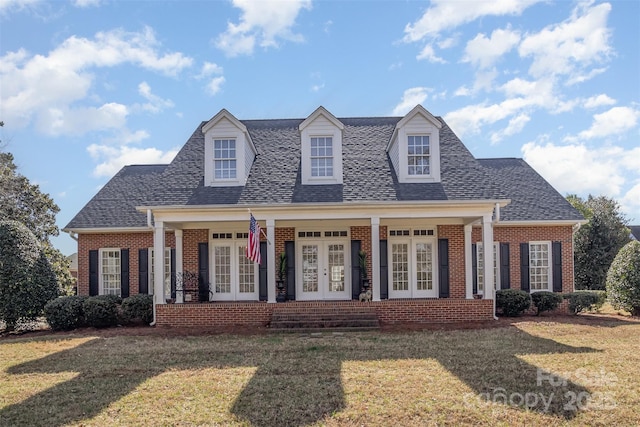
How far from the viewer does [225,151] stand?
1547 cm

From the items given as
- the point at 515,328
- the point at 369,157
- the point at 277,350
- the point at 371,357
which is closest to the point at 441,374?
the point at 371,357

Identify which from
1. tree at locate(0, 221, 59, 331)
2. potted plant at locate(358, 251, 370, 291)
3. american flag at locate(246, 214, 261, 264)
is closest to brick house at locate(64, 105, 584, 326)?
potted plant at locate(358, 251, 370, 291)

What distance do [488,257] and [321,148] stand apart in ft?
20.2

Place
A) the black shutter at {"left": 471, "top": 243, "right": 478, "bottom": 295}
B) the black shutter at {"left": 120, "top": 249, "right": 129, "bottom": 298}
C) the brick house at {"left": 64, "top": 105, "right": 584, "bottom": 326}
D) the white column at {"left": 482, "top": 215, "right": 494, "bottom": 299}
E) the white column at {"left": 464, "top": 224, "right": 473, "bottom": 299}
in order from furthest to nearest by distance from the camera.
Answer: the black shutter at {"left": 120, "top": 249, "right": 129, "bottom": 298} → the black shutter at {"left": 471, "top": 243, "right": 478, "bottom": 295} → the white column at {"left": 464, "top": 224, "right": 473, "bottom": 299} → the brick house at {"left": 64, "top": 105, "right": 584, "bottom": 326} → the white column at {"left": 482, "top": 215, "right": 494, "bottom": 299}

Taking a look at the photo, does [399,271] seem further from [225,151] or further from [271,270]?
[225,151]

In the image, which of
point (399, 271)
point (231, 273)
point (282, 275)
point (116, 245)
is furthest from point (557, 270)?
point (116, 245)

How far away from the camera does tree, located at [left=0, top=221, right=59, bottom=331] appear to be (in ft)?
47.6

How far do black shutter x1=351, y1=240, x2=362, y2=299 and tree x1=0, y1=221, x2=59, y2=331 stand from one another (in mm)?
9778

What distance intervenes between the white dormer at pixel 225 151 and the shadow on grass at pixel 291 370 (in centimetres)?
552

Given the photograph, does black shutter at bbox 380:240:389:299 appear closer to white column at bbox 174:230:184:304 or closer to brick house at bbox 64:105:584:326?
brick house at bbox 64:105:584:326

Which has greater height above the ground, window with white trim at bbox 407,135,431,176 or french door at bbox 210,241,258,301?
window with white trim at bbox 407,135,431,176

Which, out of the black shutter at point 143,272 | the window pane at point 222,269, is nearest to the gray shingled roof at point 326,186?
the black shutter at point 143,272

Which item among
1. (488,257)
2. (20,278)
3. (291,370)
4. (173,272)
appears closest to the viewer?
(291,370)

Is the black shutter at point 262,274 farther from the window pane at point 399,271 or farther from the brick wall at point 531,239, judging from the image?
the brick wall at point 531,239
